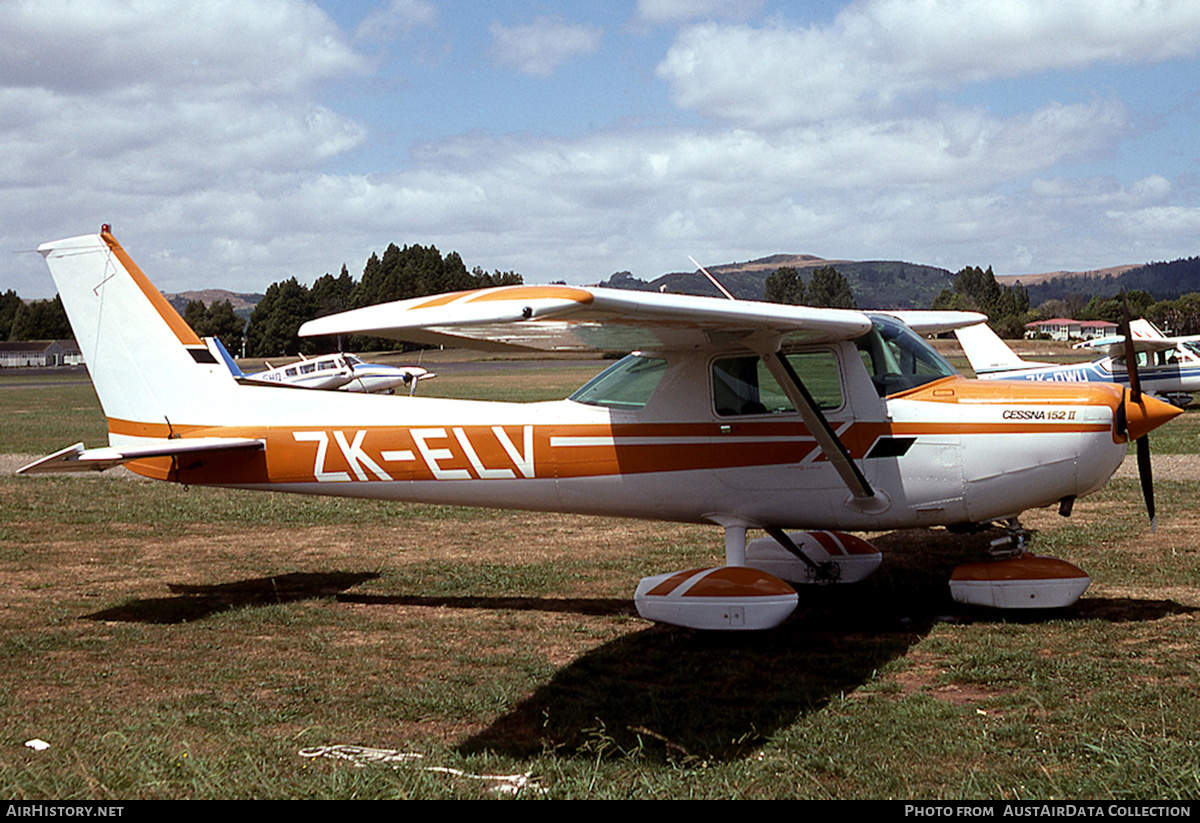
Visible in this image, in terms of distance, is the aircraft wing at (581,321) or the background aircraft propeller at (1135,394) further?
the background aircraft propeller at (1135,394)

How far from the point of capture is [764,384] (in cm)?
710

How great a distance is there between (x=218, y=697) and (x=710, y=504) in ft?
11.9

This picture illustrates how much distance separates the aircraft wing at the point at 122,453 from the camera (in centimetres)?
734

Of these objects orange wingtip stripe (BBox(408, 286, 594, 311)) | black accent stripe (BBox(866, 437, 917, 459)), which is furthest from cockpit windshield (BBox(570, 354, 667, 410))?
orange wingtip stripe (BBox(408, 286, 594, 311))

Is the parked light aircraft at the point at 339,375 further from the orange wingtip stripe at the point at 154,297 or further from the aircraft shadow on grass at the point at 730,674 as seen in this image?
the aircraft shadow on grass at the point at 730,674

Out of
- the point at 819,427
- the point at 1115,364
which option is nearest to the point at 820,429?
the point at 819,427

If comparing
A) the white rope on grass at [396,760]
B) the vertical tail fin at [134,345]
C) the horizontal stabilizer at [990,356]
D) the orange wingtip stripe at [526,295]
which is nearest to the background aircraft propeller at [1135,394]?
the orange wingtip stripe at [526,295]

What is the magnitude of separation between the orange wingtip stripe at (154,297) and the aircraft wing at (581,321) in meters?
3.59

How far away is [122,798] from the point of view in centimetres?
421

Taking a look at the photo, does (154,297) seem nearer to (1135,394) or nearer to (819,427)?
(819,427)


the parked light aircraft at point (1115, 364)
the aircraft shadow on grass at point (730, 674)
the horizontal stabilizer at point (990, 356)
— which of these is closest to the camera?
the aircraft shadow on grass at point (730, 674)

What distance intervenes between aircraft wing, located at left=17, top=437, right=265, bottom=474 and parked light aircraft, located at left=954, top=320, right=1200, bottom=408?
18.7 metres

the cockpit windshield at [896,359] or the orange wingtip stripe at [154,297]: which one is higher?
the orange wingtip stripe at [154,297]

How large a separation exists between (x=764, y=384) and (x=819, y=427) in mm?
584
